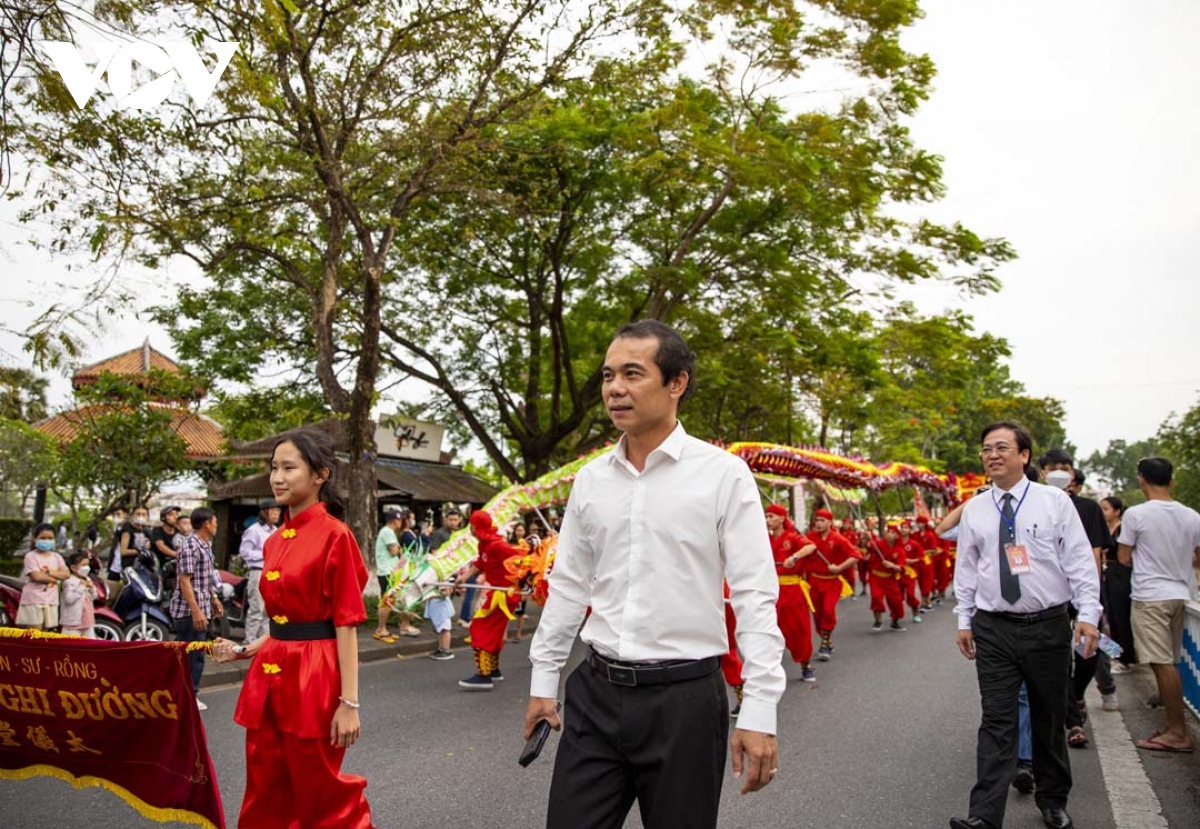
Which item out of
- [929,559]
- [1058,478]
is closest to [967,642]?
[1058,478]

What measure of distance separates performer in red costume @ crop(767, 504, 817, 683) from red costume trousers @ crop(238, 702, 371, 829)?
6116mm

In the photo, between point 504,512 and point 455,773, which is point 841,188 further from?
point 455,773

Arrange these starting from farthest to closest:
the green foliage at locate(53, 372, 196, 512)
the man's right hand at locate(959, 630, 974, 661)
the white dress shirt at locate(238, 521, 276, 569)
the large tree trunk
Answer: the green foliage at locate(53, 372, 196, 512)
the large tree trunk
the white dress shirt at locate(238, 521, 276, 569)
the man's right hand at locate(959, 630, 974, 661)

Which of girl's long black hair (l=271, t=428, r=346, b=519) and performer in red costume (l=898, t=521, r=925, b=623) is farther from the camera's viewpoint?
performer in red costume (l=898, t=521, r=925, b=623)

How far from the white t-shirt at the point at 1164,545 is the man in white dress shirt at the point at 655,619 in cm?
481

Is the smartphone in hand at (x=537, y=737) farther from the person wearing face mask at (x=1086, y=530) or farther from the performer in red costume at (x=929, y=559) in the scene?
the performer in red costume at (x=929, y=559)

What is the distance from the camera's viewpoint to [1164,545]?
6410 mm

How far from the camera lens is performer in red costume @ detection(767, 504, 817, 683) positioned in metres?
9.30

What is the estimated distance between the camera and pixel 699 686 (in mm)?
2650

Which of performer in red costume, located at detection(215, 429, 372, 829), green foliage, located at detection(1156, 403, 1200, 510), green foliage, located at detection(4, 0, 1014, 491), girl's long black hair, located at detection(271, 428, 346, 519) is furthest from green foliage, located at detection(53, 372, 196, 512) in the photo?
green foliage, located at detection(1156, 403, 1200, 510)

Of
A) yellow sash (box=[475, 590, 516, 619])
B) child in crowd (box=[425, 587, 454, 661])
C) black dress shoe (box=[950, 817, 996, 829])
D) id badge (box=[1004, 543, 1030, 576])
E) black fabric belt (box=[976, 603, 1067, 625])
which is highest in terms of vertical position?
id badge (box=[1004, 543, 1030, 576])

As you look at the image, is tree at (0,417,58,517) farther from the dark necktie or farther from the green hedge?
the dark necktie

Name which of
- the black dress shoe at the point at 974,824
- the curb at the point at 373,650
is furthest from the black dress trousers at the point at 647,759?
the curb at the point at 373,650

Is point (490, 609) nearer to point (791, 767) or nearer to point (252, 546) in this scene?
point (252, 546)
